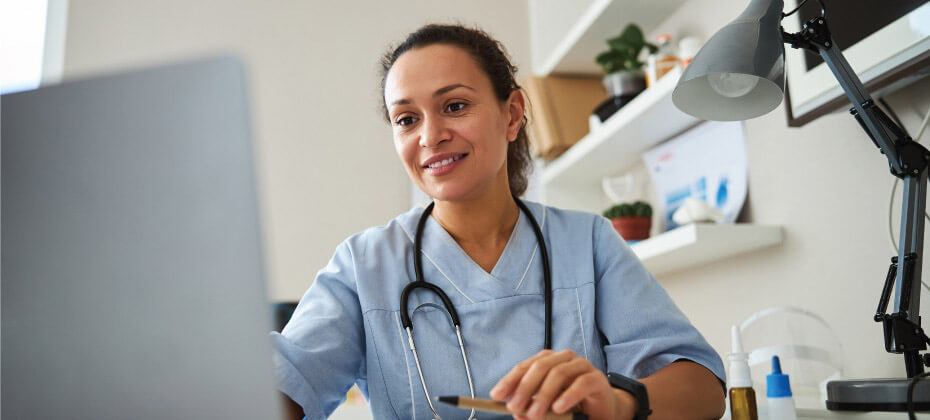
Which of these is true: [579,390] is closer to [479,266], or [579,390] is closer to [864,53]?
[479,266]

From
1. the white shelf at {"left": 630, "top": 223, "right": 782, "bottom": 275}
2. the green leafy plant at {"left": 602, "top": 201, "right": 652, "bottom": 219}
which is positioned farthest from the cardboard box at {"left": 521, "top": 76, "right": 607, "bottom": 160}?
the white shelf at {"left": 630, "top": 223, "right": 782, "bottom": 275}

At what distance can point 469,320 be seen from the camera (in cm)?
103

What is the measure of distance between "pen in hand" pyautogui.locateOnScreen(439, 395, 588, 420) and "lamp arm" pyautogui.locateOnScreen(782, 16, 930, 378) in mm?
433

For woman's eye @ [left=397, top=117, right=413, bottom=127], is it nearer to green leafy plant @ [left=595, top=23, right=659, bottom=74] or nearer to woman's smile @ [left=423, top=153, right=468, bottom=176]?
woman's smile @ [left=423, top=153, right=468, bottom=176]

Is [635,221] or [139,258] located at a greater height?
[635,221]

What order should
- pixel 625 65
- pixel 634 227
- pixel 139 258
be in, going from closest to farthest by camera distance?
1. pixel 139 258
2. pixel 634 227
3. pixel 625 65

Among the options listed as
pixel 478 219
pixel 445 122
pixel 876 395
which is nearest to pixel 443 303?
pixel 478 219

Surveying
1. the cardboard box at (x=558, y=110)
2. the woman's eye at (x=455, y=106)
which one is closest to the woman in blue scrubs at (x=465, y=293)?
the woman's eye at (x=455, y=106)

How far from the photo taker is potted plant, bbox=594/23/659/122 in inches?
69.6

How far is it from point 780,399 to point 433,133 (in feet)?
1.98

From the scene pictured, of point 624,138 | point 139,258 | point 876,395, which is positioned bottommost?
point 876,395

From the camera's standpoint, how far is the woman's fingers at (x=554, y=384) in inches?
25.5

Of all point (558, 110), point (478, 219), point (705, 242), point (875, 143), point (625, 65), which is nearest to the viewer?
point (875, 143)

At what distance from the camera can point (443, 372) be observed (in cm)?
100
